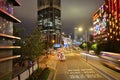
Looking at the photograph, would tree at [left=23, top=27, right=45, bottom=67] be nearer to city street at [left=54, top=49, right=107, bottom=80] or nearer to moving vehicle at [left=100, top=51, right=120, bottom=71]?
city street at [left=54, top=49, right=107, bottom=80]

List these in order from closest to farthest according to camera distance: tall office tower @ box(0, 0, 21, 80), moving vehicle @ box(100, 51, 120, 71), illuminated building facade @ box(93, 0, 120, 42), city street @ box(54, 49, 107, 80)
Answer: tall office tower @ box(0, 0, 21, 80) → city street @ box(54, 49, 107, 80) → moving vehicle @ box(100, 51, 120, 71) → illuminated building facade @ box(93, 0, 120, 42)

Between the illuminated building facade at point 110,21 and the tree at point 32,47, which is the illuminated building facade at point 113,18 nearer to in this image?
the illuminated building facade at point 110,21

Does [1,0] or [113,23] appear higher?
[113,23]

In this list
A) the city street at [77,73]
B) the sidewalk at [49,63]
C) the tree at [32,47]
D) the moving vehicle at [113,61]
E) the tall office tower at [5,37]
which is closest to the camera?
the tall office tower at [5,37]

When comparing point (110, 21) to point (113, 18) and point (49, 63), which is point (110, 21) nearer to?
point (113, 18)

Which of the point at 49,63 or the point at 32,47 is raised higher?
the point at 32,47

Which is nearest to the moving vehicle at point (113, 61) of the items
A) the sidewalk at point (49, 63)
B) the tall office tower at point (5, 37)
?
the sidewalk at point (49, 63)

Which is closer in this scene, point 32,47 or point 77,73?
point 32,47

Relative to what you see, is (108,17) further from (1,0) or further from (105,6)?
(1,0)

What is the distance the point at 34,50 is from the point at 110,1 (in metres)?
145

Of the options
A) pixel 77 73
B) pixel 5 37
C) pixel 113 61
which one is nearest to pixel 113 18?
pixel 113 61

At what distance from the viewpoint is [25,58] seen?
32.7 meters

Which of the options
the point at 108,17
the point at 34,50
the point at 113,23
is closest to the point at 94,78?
the point at 34,50

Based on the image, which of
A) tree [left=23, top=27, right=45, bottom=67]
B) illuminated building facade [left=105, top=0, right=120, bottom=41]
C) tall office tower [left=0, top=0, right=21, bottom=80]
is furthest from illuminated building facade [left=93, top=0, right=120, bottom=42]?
tall office tower [left=0, top=0, right=21, bottom=80]
